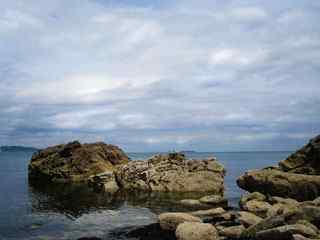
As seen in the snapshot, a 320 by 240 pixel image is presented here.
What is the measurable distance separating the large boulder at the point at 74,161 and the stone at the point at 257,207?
139ft

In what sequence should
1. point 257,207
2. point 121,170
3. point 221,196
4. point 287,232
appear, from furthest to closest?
point 121,170
point 221,196
point 257,207
point 287,232

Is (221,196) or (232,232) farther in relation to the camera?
(221,196)

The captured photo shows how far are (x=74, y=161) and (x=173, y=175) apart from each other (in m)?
25.2

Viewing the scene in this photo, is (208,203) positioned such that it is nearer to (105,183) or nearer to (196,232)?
(196,232)

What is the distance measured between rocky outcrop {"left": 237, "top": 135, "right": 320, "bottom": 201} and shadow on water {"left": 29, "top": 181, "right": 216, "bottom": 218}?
8.56 metres

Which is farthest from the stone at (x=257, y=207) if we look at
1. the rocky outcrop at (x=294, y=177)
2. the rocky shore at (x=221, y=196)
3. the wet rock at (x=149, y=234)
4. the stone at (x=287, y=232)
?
the stone at (x=287, y=232)

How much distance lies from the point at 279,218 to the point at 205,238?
5.07 meters

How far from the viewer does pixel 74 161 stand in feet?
280

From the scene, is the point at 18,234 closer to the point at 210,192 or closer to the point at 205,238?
the point at 205,238

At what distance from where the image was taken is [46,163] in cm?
8988

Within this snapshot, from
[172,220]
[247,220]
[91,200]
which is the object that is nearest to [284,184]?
[247,220]

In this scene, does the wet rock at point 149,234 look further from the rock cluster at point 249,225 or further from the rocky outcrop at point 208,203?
the rocky outcrop at point 208,203

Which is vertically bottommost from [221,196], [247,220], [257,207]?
[221,196]

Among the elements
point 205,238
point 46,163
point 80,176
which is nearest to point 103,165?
point 80,176
